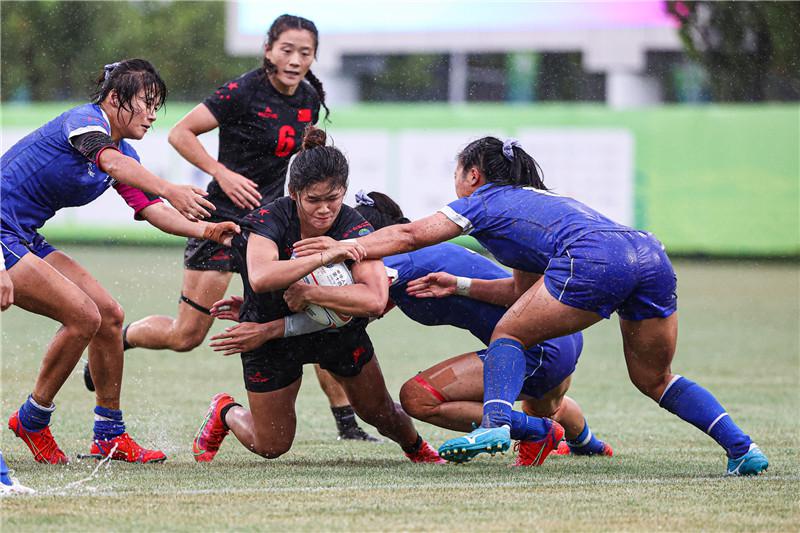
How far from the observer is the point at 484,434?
15.9ft

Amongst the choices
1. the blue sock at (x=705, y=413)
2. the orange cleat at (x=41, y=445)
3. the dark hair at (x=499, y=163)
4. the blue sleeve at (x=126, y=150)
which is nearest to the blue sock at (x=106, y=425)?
the orange cleat at (x=41, y=445)

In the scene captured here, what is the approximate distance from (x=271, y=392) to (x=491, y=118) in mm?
15847

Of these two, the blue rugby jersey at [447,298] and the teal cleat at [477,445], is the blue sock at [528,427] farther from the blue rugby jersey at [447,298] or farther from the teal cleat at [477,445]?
the blue rugby jersey at [447,298]

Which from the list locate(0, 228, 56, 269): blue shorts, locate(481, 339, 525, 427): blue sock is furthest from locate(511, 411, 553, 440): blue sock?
locate(0, 228, 56, 269): blue shorts

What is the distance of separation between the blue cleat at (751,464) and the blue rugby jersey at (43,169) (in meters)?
3.10

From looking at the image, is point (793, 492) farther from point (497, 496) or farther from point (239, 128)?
point (239, 128)

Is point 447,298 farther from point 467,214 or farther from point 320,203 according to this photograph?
point 320,203

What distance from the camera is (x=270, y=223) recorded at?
529 cm

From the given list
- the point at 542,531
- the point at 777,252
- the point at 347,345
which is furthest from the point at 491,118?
the point at 542,531

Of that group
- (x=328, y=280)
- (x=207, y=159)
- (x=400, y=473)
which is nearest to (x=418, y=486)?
(x=400, y=473)

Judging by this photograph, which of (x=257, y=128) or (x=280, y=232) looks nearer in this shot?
(x=280, y=232)

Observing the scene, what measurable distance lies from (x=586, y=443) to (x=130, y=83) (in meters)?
2.76

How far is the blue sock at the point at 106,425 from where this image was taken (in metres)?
5.66

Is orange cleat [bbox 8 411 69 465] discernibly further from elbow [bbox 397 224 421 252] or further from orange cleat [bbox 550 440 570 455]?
orange cleat [bbox 550 440 570 455]
